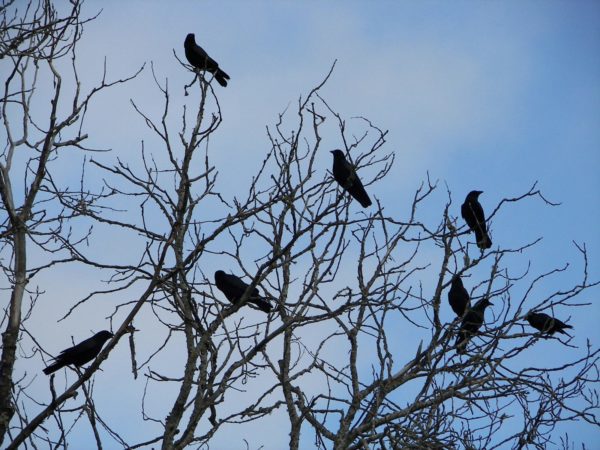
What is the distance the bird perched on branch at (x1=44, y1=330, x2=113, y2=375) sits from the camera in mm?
6297

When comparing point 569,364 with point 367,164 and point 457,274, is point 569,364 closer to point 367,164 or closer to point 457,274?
point 457,274

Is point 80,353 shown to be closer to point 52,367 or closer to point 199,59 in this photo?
point 52,367

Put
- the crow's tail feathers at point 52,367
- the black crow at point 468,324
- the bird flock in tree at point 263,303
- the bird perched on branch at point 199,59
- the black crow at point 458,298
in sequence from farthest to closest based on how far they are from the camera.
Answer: the bird perched on branch at point 199,59, the black crow at point 458,298, the bird flock in tree at point 263,303, the crow's tail feathers at point 52,367, the black crow at point 468,324

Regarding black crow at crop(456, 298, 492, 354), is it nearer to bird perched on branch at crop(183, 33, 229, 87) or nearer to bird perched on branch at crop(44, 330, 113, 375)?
bird perched on branch at crop(44, 330, 113, 375)

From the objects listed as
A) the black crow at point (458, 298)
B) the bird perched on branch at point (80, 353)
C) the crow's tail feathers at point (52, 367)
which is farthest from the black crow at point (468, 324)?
the crow's tail feathers at point (52, 367)

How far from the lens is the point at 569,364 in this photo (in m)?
4.89

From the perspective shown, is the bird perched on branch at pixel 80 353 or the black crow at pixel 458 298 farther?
the black crow at pixel 458 298

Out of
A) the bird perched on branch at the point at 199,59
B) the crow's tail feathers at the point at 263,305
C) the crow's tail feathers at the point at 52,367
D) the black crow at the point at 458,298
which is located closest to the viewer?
the crow's tail feathers at the point at 263,305

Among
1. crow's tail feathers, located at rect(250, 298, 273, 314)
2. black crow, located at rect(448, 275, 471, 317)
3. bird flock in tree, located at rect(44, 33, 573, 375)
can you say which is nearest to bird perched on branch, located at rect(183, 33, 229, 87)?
bird flock in tree, located at rect(44, 33, 573, 375)

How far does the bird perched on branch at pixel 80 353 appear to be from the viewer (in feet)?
20.7

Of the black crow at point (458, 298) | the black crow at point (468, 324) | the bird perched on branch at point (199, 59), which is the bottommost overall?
the black crow at point (468, 324)

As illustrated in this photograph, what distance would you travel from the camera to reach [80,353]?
6531 millimetres

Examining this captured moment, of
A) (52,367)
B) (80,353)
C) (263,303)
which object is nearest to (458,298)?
(263,303)

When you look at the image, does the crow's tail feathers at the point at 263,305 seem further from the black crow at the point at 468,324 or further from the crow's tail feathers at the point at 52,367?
the crow's tail feathers at the point at 52,367
